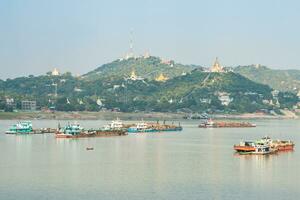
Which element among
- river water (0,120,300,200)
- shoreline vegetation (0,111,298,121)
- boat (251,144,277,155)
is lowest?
river water (0,120,300,200)

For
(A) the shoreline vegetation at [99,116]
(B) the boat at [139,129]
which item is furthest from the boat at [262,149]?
(A) the shoreline vegetation at [99,116]

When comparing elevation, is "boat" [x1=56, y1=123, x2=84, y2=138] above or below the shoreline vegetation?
below

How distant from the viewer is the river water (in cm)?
3797

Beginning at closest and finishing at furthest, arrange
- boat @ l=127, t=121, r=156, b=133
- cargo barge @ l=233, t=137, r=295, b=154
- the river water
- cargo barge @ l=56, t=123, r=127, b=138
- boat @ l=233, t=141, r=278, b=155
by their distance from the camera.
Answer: the river water < boat @ l=233, t=141, r=278, b=155 < cargo barge @ l=233, t=137, r=295, b=154 < cargo barge @ l=56, t=123, r=127, b=138 < boat @ l=127, t=121, r=156, b=133

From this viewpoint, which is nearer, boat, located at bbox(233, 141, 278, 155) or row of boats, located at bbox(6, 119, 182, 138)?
boat, located at bbox(233, 141, 278, 155)

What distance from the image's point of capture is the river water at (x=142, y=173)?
3797 centimetres

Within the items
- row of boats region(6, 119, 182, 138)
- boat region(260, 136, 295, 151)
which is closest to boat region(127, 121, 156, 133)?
row of boats region(6, 119, 182, 138)

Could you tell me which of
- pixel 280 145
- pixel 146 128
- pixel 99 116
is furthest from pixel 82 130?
pixel 99 116

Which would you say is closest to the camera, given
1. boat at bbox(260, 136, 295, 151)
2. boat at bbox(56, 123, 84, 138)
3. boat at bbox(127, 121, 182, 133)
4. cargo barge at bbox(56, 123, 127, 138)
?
boat at bbox(260, 136, 295, 151)

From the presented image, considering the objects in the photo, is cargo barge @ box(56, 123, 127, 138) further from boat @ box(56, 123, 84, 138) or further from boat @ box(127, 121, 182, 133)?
boat @ box(127, 121, 182, 133)

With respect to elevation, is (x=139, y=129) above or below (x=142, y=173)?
above

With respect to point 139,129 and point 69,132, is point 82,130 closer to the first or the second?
point 69,132

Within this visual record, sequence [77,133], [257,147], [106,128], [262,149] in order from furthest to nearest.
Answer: [106,128], [77,133], [262,149], [257,147]

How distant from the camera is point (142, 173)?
45.8 meters
